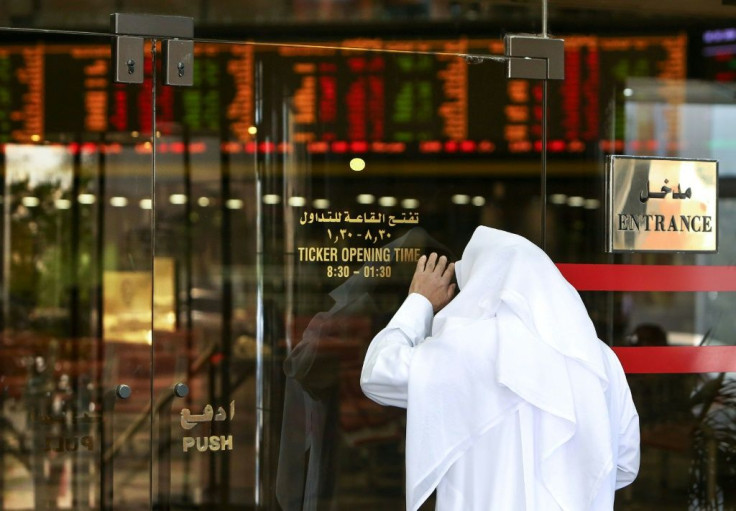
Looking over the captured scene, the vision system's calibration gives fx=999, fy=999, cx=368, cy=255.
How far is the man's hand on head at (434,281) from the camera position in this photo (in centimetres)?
318

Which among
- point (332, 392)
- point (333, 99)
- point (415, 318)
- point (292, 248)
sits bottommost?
point (332, 392)

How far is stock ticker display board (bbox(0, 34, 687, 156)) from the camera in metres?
3.40

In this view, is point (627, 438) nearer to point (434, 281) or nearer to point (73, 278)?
point (434, 281)

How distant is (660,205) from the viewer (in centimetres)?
371

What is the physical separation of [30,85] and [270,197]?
2.98 feet

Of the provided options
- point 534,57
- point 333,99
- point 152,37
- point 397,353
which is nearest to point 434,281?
point 397,353

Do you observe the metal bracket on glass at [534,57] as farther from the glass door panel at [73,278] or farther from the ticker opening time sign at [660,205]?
the glass door panel at [73,278]

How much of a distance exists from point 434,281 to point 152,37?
1236 millimetres

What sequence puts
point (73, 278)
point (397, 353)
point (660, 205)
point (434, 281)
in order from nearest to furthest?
point (397, 353)
point (434, 281)
point (73, 278)
point (660, 205)

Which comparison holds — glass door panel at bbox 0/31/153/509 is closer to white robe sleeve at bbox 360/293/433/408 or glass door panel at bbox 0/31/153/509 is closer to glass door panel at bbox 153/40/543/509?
glass door panel at bbox 153/40/543/509

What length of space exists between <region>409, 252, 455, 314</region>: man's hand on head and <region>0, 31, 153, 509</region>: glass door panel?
920mm

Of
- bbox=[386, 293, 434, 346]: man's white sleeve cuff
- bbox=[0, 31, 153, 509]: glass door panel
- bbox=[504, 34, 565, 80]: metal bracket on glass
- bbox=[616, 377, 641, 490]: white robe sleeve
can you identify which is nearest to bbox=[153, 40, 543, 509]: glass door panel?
bbox=[0, 31, 153, 509]: glass door panel

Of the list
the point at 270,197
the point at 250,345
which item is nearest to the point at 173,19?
the point at 270,197

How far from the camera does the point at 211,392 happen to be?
3.40 metres
